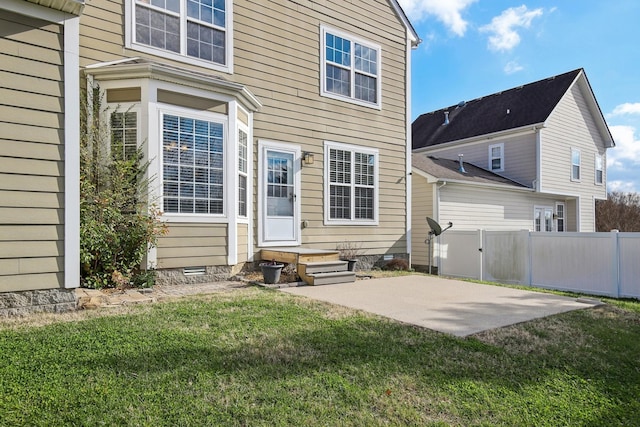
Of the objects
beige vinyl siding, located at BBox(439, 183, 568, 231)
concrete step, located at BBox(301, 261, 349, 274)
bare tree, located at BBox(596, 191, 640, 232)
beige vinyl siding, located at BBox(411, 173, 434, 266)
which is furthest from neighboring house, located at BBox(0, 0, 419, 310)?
bare tree, located at BBox(596, 191, 640, 232)

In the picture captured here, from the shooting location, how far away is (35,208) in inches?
166

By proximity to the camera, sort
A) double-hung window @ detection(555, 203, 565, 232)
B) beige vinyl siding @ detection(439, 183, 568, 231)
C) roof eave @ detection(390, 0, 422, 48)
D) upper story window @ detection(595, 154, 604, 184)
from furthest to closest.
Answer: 1. upper story window @ detection(595, 154, 604, 184)
2. double-hung window @ detection(555, 203, 565, 232)
3. beige vinyl siding @ detection(439, 183, 568, 231)
4. roof eave @ detection(390, 0, 422, 48)

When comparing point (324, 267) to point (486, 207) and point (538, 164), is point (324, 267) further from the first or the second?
point (538, 164)

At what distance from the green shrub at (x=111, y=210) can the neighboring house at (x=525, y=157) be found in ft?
28.0

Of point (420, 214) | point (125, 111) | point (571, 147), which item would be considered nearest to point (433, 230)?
point (420, 214)

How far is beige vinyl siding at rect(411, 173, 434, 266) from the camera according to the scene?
1178 cm

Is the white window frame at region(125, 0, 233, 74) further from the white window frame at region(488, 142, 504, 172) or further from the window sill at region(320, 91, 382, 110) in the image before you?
the white window frame at region(488, 142, 504, 172)

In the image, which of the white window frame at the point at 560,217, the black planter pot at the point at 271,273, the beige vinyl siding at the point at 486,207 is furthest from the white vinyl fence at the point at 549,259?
the white window frame at the point at 560,217

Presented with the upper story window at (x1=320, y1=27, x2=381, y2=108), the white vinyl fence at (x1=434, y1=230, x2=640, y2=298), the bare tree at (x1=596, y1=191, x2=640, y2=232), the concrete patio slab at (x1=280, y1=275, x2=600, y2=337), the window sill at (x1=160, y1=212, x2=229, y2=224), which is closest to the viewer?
the concrete patio slab at (x1=280, y1=275, x2=600, y2=337)

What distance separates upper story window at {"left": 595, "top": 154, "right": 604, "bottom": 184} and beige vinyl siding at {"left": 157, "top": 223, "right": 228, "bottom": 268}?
19120mm

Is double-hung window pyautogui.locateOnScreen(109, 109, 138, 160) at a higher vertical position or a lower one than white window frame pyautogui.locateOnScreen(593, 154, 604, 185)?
lower

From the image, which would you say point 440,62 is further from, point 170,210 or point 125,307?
point 125,307

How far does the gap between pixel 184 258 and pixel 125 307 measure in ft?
5.86

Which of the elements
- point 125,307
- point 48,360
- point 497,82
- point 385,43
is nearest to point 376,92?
point 385,43
